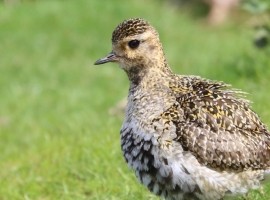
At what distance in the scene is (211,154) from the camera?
6980mm

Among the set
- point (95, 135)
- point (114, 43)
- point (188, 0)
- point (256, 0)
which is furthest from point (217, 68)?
point (188, 0)

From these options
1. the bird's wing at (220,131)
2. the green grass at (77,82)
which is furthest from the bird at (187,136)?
the green grass at (77,82)

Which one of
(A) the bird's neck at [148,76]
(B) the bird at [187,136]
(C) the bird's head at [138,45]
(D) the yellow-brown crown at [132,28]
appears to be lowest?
(B) the bird at [187,136]

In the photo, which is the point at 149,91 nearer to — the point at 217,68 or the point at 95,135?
the point at 95,135

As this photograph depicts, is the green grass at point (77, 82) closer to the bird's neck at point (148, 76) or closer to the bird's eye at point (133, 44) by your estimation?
the bird's neck at point (148, 76)

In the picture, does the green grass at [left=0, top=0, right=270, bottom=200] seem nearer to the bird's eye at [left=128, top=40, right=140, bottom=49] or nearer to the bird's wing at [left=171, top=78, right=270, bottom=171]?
the bird's wing at [left=171, top=78, right=270, bottom=171]

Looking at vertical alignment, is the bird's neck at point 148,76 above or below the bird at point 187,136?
above

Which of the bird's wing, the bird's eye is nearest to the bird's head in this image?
the bird's eye

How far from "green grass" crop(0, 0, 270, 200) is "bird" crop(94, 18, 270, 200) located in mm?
917

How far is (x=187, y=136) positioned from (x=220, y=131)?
32 cm

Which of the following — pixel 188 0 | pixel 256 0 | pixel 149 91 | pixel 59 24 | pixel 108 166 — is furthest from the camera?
pixel 188 0

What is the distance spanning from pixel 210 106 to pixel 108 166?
2.38 metres

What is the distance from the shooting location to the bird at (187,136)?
6891 mm

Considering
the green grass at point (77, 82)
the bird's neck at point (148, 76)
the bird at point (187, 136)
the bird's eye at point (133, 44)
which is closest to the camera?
the bird at point (187, 136)
